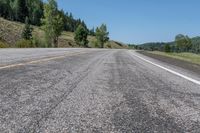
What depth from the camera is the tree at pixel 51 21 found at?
81.2 metres

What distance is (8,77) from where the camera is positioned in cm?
696

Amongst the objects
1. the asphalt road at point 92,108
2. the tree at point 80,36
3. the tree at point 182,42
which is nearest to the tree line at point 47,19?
the tree at point 80,36

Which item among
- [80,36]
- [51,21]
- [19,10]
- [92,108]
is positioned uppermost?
[19,10]

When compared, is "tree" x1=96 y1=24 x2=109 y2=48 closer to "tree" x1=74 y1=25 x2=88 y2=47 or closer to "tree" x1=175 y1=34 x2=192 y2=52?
"tree" x1=74 y1=25 x2=88 y2=47

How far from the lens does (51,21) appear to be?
268ft

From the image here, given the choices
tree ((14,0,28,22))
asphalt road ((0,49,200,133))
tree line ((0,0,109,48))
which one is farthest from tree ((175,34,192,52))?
asphalt road ((0,49,200,133))

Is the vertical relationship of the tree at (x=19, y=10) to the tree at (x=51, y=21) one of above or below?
above

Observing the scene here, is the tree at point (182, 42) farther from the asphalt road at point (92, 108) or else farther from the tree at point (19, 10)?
the asphalt road at point (92, 108)

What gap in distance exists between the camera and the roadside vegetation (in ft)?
267

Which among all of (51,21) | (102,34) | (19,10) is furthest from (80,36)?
(19,10)

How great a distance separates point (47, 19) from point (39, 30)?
2127 inches

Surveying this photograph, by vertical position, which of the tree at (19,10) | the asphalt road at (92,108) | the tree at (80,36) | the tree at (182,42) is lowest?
the tree at (182,42)

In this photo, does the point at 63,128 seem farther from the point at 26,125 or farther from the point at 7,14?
the point at 7,14

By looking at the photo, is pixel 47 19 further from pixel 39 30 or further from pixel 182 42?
pixel 182 42
